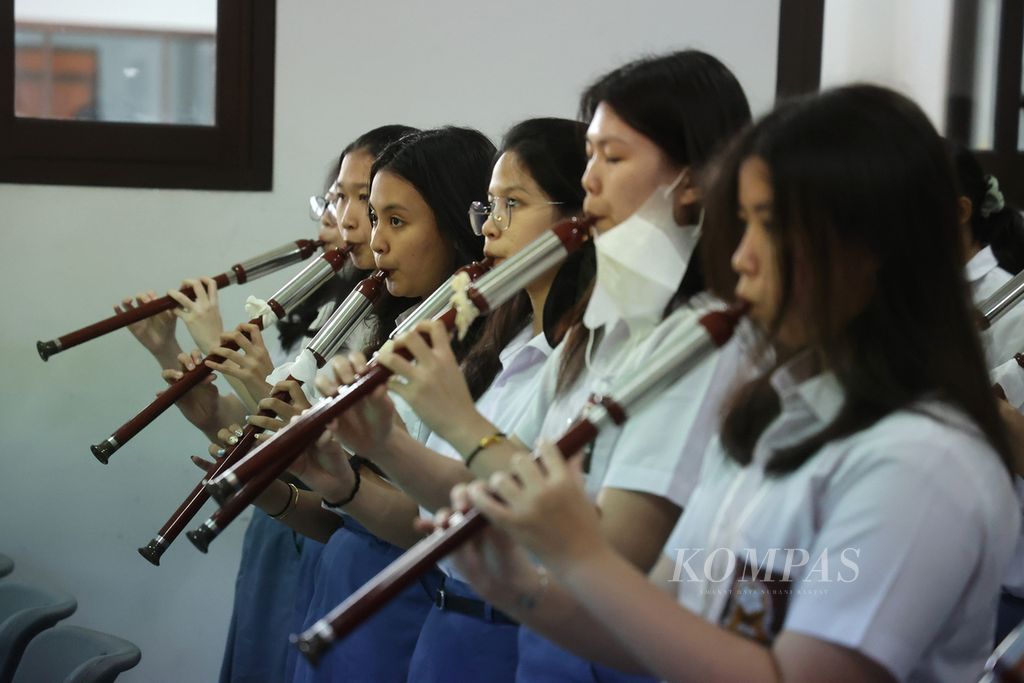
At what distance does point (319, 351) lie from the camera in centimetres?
238

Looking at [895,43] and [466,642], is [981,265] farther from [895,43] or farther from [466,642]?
[895,43]

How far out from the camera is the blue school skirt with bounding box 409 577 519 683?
184cm

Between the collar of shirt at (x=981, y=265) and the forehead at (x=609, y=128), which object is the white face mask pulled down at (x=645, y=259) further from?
the collar of shirt at (x=981, y=265)

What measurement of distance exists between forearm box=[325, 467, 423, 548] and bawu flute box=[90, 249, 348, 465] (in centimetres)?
57

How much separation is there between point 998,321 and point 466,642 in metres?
1.13

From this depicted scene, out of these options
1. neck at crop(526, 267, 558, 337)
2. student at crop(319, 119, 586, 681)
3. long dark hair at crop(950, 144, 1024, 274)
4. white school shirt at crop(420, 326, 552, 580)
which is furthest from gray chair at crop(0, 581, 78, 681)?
long dark hair at crop(950, 144, 1024, 274)

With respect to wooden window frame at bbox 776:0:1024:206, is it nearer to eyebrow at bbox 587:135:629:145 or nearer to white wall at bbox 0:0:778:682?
white wall at bbox 0:0:778:682

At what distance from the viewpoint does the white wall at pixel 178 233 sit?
3.66 m

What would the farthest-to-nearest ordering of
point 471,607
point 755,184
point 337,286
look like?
point 337,286
point 471,607
point 755,184

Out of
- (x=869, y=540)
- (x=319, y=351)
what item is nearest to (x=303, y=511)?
(x=319, y=351)

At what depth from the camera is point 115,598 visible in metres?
3.72

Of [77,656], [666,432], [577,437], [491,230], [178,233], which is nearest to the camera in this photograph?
[577,437]

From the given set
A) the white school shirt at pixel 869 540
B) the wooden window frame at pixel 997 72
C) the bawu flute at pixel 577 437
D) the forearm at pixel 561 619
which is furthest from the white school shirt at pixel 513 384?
the wooden window frame at pixel 997 72

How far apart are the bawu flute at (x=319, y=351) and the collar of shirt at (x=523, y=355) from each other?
1.27 feet
